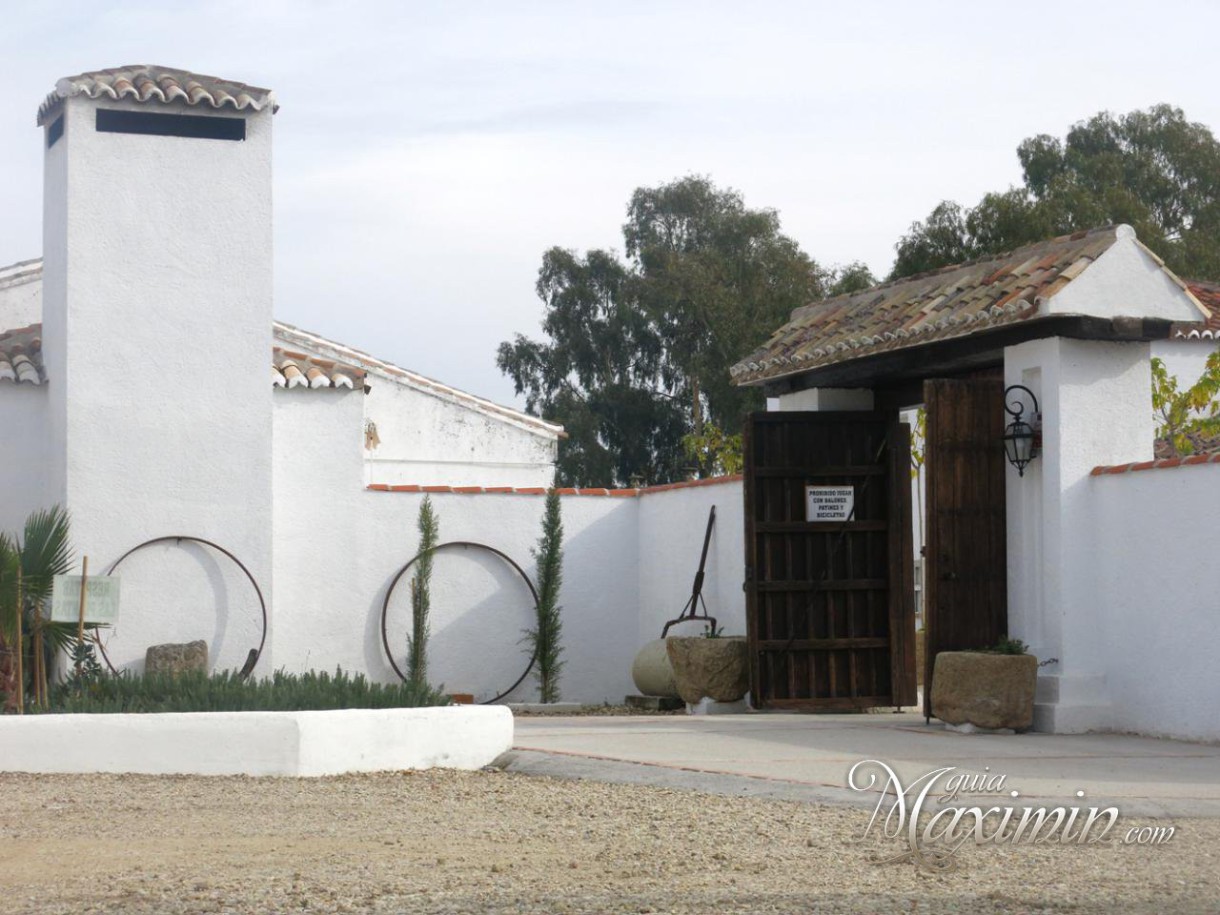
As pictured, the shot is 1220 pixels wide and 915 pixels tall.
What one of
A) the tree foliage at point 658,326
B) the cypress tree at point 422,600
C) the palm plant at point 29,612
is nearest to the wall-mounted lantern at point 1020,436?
the cypress tree at point 422,600

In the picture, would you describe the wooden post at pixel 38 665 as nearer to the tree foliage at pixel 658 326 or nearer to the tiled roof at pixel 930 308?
the tiled roof at pixel 930 308

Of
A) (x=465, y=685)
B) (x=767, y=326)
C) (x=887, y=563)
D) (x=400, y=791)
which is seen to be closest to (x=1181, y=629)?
(x=887, y=563)

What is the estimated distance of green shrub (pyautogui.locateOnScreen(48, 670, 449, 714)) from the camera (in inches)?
376

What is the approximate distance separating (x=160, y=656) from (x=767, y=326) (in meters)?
21.4

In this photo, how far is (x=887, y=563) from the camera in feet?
41.4

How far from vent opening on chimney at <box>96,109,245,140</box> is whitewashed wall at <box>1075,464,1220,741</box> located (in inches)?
311

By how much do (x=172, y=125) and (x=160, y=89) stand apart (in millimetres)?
330

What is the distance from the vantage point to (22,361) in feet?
45.5

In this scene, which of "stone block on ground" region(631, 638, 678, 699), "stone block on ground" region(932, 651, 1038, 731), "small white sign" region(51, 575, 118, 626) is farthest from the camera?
"stone block on ground" region(631, 638, 678, 699)

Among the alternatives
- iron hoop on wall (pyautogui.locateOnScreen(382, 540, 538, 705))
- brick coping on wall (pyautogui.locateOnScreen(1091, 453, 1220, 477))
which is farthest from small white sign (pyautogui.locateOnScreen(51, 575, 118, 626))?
brick coping on wall (pyautogui.locateOnScreen(1091, 453, 1220, 477))

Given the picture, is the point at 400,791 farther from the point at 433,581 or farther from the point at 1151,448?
the point at 433,581

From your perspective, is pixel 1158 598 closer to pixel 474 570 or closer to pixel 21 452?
Result: pixel 474 570

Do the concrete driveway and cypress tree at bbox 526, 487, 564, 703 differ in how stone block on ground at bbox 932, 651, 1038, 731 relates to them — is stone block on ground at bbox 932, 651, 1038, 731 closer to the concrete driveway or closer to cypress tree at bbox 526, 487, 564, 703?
the concrete driveway

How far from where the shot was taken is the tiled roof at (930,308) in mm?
10633
